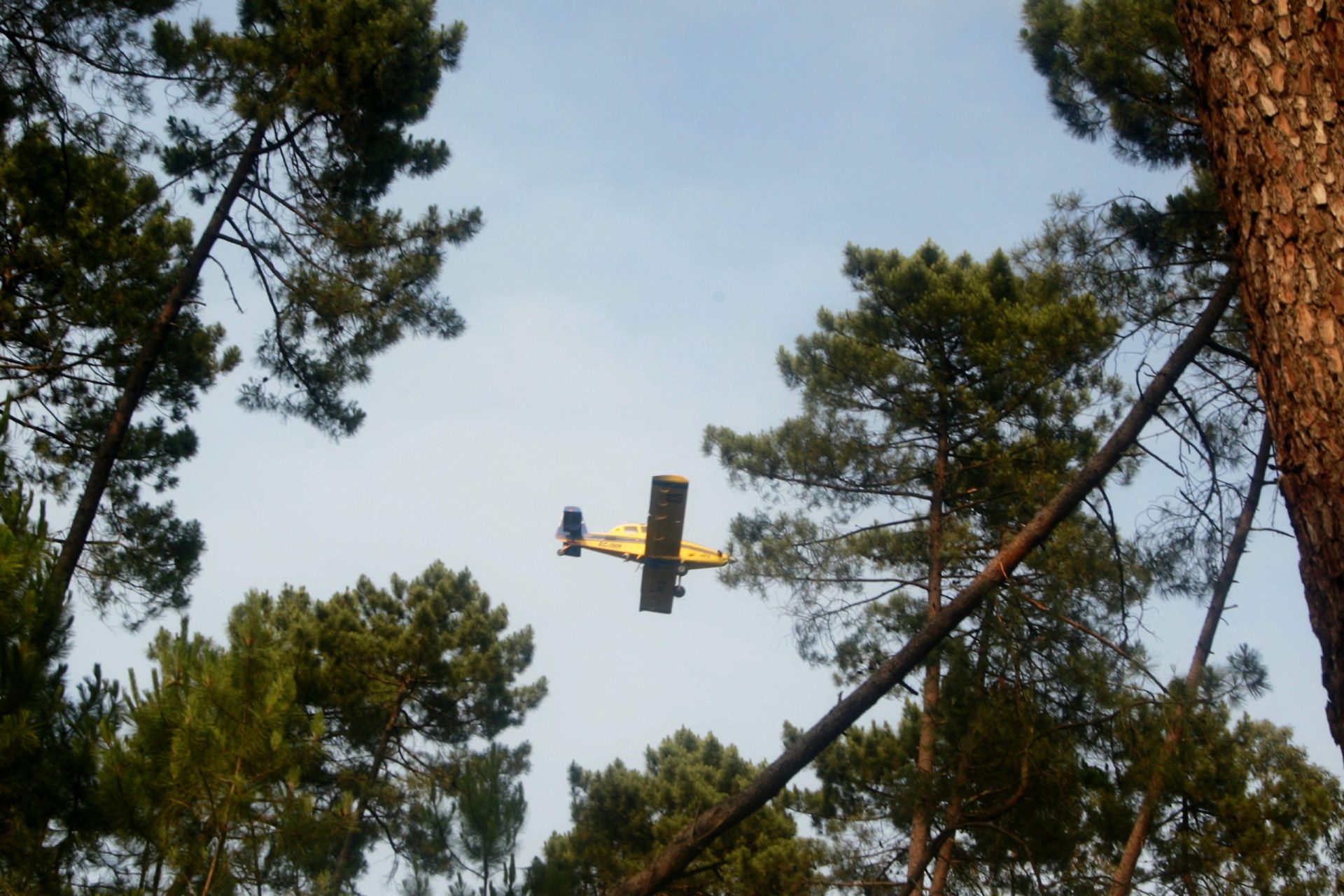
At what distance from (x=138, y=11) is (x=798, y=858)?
6295mm

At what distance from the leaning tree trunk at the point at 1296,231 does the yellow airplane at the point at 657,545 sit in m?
13.1

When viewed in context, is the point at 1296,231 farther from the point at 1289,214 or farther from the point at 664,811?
the point at 664,811

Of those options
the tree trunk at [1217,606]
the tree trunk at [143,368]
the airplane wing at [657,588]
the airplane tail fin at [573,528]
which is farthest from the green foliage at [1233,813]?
the airplane tail fin at [573,528]

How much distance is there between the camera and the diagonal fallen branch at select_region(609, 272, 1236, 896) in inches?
153

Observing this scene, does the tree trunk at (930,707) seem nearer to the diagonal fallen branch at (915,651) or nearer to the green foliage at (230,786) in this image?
the diagonal fallen branch at (915,651)

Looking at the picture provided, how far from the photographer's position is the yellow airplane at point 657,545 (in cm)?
1698

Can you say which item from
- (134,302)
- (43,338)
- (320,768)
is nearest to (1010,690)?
(134,302)

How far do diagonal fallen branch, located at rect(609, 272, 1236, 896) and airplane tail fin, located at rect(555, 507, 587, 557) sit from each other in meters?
18.4

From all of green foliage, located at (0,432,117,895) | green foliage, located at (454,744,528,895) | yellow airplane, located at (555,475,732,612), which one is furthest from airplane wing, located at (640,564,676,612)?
green foliage, located at (454,744,528,895)

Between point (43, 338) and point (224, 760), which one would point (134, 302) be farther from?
point (224, 760)

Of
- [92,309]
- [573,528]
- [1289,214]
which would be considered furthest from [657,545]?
[1289,214]

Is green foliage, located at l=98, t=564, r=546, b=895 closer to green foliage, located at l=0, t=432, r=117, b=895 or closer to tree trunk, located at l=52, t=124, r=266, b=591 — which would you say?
green foliage, located at l=0, t=432, r=117, b=895

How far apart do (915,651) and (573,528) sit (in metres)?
18.6

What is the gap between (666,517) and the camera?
57.6ft
